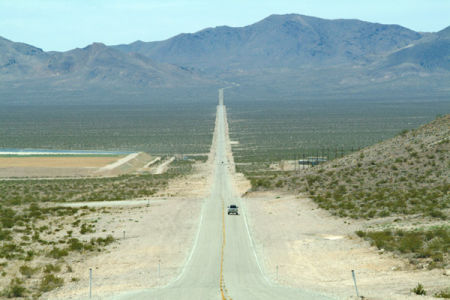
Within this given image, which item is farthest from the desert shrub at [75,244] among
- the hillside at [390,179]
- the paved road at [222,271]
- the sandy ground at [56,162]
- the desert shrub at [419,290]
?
the sandy ground at [56,162]

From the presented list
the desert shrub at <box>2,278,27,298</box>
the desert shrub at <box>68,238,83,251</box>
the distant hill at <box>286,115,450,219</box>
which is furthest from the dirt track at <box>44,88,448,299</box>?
the distant hill at <box>286,115,450,219</box>

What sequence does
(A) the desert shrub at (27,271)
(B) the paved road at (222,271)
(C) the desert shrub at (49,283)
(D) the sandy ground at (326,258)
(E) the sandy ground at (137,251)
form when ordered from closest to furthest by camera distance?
(B) the paved road at (222,271) < (D) the sandy ground at (326,258) < (C) the desert shrub at (49,283) < (E) the sandy ground at (137,251) < (A) the desert shrub at (27,271)

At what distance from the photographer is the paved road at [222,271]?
2686 cm

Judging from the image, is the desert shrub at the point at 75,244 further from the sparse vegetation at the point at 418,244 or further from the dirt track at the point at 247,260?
the sparse vegetation at the point at 418,244

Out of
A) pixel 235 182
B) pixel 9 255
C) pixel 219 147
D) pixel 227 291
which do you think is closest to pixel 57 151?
pixel 219 147

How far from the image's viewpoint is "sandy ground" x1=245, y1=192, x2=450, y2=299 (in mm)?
27516

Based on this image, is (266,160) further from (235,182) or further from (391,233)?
(391,233)

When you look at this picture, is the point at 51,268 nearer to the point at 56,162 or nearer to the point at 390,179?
the point at 390,179

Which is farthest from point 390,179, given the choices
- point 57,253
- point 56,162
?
point 56,162

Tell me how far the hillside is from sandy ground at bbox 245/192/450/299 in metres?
3.12

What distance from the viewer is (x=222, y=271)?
105ft

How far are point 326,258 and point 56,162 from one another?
7554 centimetres

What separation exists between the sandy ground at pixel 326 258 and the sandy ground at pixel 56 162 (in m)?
51.8

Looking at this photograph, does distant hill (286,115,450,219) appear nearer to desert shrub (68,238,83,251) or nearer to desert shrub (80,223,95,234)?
desert shrub (80,223,95,234)
